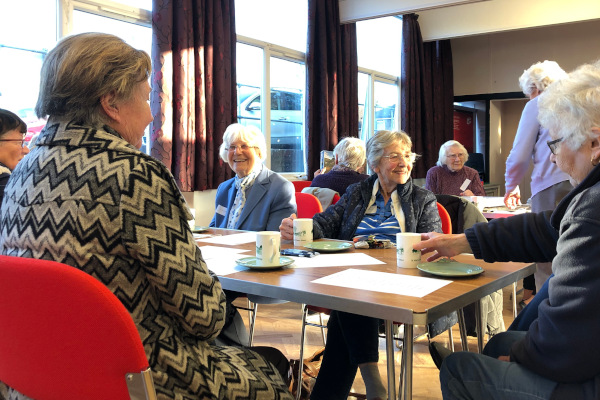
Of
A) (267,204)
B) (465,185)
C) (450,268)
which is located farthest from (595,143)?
(465,185)

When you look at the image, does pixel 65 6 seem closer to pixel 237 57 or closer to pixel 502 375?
pixel 237 57

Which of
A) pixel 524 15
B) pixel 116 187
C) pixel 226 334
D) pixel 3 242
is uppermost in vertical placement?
pixel 524 15

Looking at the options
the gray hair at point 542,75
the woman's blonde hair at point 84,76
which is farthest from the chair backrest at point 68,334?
the gray hair at point 542,75

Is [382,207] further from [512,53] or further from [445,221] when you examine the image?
[512,53]

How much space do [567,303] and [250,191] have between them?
79.2 inches

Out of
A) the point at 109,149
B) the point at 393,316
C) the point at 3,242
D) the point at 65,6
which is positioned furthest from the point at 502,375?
the point at 65,6

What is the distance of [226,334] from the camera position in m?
1.88

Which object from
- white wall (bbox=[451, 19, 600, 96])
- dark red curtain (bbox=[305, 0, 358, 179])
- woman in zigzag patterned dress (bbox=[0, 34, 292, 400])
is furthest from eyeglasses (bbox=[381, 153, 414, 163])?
white wall (bbox=[451, 19, 600, 96])

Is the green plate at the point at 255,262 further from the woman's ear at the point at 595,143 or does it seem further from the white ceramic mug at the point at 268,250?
the woman's ear at the point at 595,143

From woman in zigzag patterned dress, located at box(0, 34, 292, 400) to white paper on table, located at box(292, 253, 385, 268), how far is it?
22.5 inches

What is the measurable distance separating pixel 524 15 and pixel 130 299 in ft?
22.4

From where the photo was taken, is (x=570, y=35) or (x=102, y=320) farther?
(x=570, y=35)

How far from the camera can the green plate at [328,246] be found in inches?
76.0

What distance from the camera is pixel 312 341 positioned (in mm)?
3176
